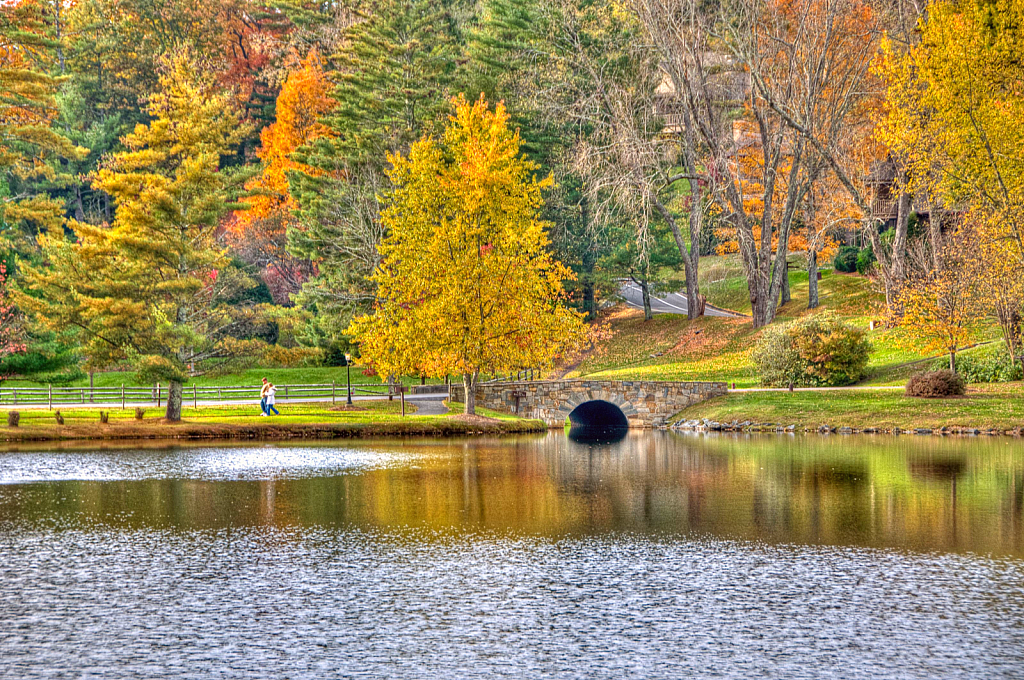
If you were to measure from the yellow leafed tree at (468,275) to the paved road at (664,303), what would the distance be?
27.1m

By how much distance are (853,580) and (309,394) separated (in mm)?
41852

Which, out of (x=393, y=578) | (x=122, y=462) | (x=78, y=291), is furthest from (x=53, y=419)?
→ (x=393, y=578)

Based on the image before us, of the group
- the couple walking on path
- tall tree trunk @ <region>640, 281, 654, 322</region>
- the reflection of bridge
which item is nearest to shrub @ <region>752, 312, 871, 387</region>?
the reflection of bridge

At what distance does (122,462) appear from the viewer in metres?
31.8

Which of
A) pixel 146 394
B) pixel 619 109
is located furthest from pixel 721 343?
pixel 146 394

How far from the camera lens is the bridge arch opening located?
50.5m

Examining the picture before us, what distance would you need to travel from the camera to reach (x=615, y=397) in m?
46.6

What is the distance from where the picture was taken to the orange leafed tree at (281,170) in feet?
221

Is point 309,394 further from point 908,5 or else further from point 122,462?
point 908,5

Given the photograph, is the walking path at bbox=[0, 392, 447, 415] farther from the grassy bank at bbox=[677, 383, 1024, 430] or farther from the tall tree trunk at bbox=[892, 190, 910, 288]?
the tall tree trunk at bbox=[892, 190, 910, 288]

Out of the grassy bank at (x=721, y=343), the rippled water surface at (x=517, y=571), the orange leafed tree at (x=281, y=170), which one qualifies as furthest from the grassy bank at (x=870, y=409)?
the orange leafed tree at (x=281, y=170)

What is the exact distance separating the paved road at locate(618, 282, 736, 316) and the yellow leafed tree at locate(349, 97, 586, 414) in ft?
89.0

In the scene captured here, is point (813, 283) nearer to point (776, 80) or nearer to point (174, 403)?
point (776, 80)

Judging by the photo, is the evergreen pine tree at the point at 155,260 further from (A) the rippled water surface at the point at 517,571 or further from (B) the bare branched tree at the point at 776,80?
(B) the bare branched tree at the point at 776,80
